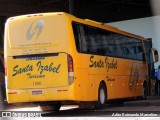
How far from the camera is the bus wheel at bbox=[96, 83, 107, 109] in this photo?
17102 millimetres

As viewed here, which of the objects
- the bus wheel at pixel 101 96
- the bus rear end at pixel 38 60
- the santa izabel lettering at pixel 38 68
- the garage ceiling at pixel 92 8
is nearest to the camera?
the bus rear end at pixel 38 60

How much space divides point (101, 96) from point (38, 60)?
9.92ft

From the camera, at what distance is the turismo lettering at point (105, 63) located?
16794mm

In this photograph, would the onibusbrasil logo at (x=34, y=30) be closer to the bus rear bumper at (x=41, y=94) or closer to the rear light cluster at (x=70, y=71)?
the rear light cluster at (x=70, y=71)

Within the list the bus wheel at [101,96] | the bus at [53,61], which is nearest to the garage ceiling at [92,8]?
the bus at [53,61]

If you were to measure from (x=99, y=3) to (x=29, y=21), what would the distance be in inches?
653

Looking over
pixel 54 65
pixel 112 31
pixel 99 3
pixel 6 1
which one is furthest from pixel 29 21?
pixel 99 3

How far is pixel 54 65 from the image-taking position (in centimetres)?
1543

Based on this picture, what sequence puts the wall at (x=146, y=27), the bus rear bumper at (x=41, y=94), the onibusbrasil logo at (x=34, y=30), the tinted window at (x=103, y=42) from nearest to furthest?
the bus rear bumper at (x=41, y=94), the onibusbrasil logo at (x=34, y=30), the tinted window at (x=103, y=42), the wall at (x=146, y=27)

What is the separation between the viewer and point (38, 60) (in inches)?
616

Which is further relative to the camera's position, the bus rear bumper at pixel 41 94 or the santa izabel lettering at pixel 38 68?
the santa izabel lettering at pixel 38 68

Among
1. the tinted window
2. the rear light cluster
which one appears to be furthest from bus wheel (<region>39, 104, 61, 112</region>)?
the rear light cluster

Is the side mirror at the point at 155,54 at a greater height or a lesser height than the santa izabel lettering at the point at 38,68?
greater

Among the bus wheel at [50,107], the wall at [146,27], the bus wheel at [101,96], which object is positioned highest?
the wall at [146,27]
